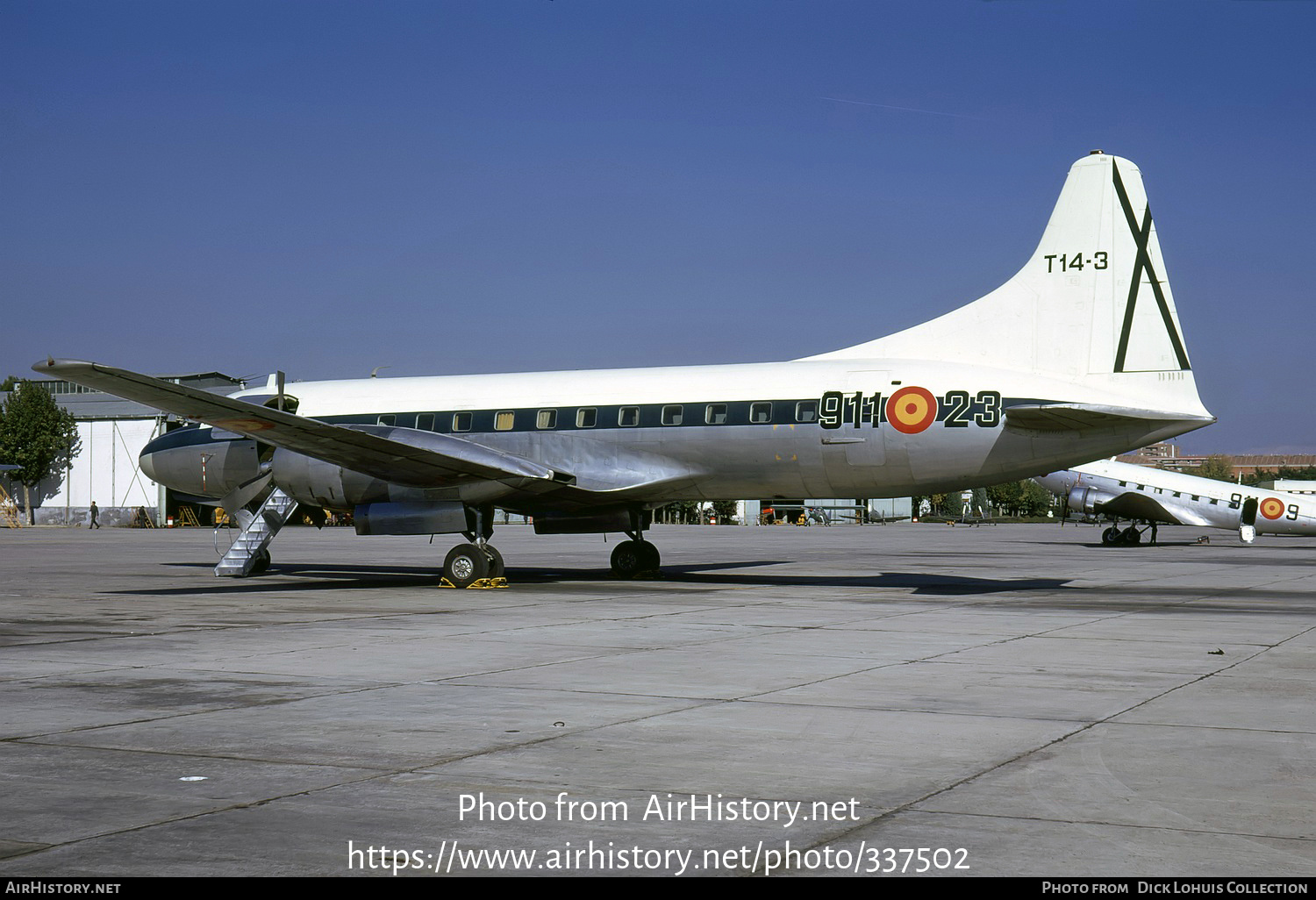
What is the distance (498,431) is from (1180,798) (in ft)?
60.9

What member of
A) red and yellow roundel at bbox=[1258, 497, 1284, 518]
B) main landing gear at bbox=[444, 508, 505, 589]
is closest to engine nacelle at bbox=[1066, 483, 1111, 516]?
red and yellow roundel at bbox=[1258, 497, 1284, 518]

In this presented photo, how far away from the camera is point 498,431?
23.8 metres

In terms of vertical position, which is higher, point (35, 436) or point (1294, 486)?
point (35, 436)

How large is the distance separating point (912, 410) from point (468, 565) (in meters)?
8.57

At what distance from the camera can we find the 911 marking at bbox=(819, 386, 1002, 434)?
20.0 m

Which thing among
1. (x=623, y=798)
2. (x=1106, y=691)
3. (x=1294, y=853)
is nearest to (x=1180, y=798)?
(x=1294, y=853)

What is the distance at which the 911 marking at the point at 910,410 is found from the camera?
65.5 feet

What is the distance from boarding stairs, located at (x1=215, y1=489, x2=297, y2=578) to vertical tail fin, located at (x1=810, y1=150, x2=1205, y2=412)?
46.1ft

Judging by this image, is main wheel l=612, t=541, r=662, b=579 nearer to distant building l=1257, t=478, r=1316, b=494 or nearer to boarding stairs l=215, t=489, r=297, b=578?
boarding stairs l=215, t=489, r=297, b=578

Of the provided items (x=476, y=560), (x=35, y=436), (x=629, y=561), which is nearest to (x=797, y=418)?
(x=629, y=561)

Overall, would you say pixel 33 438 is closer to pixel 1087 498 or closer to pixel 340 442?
pixel 1087 498

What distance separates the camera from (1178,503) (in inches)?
1941

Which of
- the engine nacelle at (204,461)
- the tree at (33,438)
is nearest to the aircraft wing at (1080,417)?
the engine nacelle at (204,461)

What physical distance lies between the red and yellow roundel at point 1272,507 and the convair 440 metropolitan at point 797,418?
1346 inches
